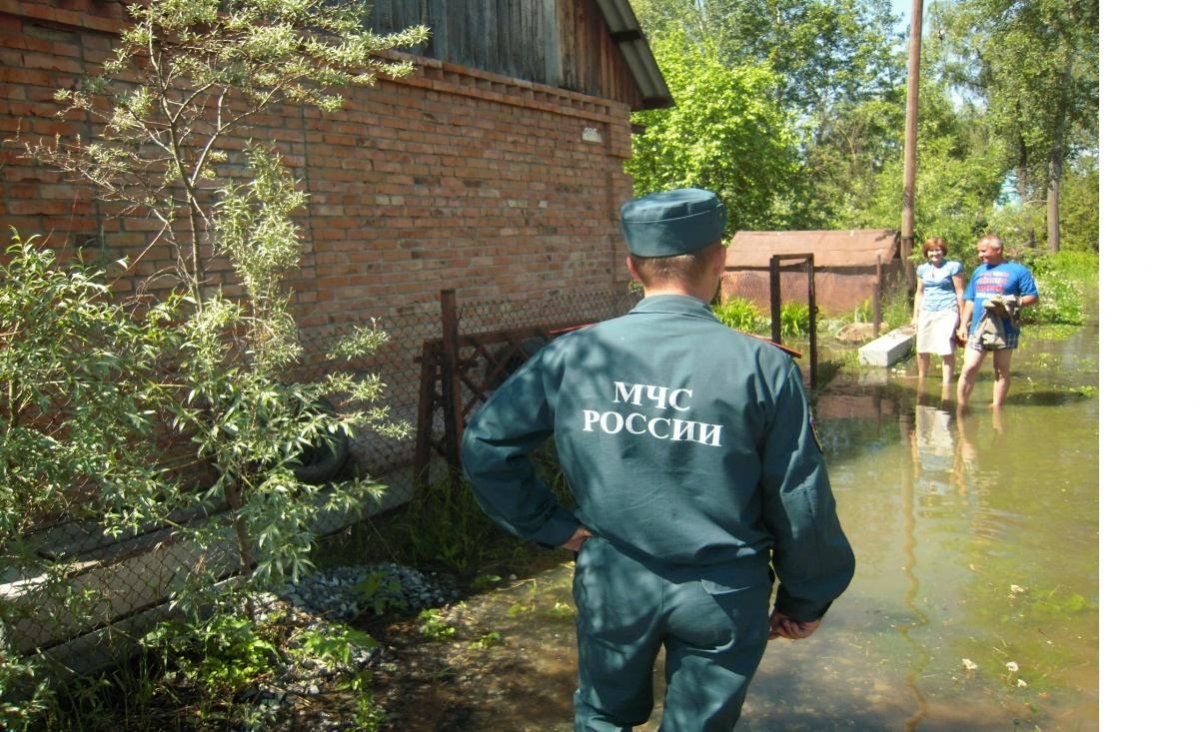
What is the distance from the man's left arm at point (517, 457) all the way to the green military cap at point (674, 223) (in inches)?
16.3

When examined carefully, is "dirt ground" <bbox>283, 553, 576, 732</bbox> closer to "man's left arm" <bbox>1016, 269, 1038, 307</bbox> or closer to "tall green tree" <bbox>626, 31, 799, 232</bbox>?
"man's left arm" <bbox>1016, 269, 1038, 307</bbox>

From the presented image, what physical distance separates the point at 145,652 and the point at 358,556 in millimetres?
1638

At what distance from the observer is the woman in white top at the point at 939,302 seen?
9.42 meters

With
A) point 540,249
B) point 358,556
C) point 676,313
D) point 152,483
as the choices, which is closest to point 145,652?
point 152,483

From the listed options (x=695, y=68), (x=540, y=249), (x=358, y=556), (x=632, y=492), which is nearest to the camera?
(x=632, y=492)

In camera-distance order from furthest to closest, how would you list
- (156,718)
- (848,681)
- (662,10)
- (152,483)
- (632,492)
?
(662,10) → (848,681) → (156,718) → (152,483) → (632,492)

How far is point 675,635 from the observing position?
2.31 meters

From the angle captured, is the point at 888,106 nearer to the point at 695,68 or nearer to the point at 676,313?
the point at 695,68

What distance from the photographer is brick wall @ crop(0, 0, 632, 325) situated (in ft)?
16.6

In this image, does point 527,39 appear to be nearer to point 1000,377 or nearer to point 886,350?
point 1000,377

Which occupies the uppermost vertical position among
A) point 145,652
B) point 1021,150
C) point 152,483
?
point 1021,150

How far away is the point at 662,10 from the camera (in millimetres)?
38156

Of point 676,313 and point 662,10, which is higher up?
point 662,10

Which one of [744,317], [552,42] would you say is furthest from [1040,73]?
[552,42]
